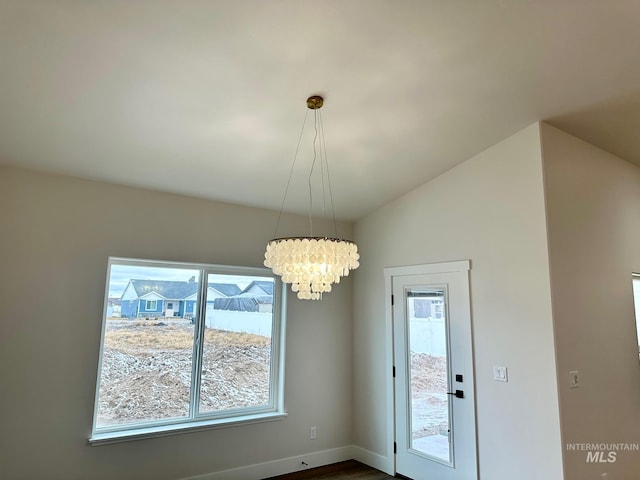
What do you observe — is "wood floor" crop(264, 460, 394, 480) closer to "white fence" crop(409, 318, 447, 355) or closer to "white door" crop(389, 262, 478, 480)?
"white door" crop(389, 262, 478, 480)

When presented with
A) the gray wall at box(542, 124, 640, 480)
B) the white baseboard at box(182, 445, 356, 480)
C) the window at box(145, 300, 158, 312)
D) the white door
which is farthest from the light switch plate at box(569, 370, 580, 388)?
the window at box(145, 300, 158, 312)

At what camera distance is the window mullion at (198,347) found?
150 inches

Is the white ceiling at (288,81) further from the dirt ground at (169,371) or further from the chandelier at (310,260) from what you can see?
the dirt ground at (169,371)

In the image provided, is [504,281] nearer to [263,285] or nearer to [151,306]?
[263,285]

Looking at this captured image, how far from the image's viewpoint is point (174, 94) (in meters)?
2.56

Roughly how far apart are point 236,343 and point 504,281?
2620 millimetres

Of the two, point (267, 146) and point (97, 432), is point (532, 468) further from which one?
point (97, 432)

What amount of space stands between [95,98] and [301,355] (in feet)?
10.3

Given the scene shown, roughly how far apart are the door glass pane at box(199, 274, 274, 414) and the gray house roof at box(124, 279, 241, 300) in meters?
0.12

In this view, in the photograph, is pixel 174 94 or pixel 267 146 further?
pixel 267 146

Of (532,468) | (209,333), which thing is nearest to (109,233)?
(209,333)

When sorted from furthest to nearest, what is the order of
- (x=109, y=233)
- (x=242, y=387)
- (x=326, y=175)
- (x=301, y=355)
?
(x=301, y=355) < (x=242, y=387) < (x=326, y=175) < (x=109, y=233)

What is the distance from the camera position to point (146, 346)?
365cm

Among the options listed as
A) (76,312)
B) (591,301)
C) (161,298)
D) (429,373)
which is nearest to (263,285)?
(161,298)
